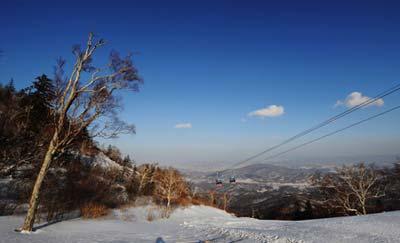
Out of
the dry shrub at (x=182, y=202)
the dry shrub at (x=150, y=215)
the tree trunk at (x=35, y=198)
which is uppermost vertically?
the tree trunk at (x=35, y=198)

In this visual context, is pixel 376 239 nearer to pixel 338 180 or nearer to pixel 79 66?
pixel 79 66

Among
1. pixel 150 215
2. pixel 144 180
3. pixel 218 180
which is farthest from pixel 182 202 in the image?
pixel 218 180

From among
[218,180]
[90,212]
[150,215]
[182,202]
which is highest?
[218,180]

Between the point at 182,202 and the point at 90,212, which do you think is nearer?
the point at 90,212

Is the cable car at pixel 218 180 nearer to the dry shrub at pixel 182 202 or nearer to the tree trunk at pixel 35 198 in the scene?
the dry shrub at pixel 182 202

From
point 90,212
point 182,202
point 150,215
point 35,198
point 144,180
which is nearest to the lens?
point 35,198

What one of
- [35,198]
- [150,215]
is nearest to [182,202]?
[150,215]

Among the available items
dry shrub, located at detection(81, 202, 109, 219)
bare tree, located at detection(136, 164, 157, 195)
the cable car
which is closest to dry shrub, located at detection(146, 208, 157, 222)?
bare tree, located at detection(136, 164, 157, 195)

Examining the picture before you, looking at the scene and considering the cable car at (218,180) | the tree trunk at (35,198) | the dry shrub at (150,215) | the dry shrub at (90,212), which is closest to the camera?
the tree trunk at (35,198)

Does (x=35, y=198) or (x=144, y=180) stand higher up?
(x=144, y=180)

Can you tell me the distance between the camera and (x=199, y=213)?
143 feet

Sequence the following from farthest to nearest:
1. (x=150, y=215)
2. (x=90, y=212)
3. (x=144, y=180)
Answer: (x=144, y=180) < (x=150, y=215) < (x=90, y=212)

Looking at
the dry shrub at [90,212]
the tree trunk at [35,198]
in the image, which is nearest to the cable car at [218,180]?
the dry shrub at [90,212]

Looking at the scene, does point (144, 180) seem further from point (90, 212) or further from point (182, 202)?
point (90, 212)
